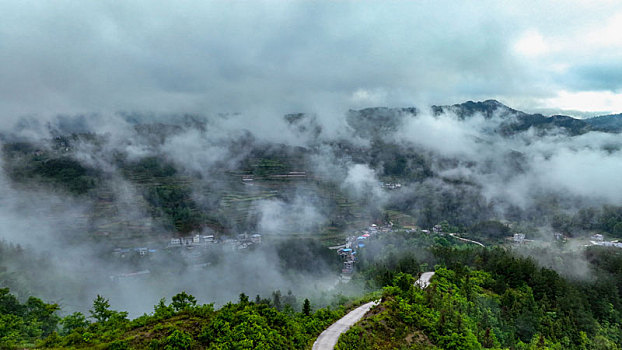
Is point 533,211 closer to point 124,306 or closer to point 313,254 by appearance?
point 313,254

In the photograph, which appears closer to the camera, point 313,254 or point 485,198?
point 313,254

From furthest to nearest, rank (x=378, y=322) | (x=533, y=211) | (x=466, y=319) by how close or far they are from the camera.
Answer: (x=533, y=211)
(x=466, y=319)
(x=378, y=322)

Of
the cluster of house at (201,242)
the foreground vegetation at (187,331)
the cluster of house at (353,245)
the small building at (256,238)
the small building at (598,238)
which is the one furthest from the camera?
the small building at (256,238)

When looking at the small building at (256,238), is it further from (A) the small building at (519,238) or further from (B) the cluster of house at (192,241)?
(A) the small building at (519,238)

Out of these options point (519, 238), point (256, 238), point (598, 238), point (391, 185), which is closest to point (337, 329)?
point (256, 238)

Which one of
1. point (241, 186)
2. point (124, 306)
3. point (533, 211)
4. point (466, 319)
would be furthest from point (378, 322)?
point (533, 211)

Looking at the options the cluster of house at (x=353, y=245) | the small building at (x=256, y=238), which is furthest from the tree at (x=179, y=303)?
the small building at (x=256, y=238)

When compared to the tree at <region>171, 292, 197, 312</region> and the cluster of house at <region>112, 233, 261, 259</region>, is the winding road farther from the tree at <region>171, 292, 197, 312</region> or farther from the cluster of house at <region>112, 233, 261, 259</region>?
the cluster of house at <region>112, 233, 261, 259</region>

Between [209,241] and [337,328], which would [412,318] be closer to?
[337,328]

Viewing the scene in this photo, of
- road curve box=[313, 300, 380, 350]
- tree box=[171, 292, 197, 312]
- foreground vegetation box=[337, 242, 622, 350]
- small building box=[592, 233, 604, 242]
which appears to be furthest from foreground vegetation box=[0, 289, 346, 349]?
small building box=[592, 233, 604, 242]
